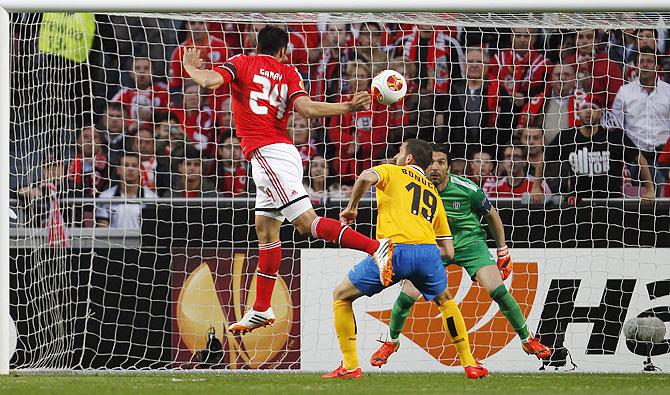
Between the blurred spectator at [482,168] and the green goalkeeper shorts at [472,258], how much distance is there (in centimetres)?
153

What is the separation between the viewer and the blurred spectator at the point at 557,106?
10.4 metres

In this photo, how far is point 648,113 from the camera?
10.4 m

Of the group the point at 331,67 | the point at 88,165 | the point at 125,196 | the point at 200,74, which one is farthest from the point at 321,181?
the point at 200,74

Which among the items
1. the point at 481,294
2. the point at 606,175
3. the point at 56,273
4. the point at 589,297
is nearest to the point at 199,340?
the point at 56,273

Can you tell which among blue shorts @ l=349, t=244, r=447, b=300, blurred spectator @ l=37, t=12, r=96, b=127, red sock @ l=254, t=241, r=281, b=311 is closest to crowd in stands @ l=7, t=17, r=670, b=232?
blurred spectator @ l=37, t=12, r=96, b=127

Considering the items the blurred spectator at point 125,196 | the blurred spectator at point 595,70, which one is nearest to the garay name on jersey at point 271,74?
the blurred spectator at point 125,196

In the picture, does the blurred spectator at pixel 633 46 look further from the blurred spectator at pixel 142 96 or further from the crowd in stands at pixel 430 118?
the blurred spectator at pixel 142 96

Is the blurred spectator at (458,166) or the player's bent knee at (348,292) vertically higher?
the blurred spectator at (458,166)

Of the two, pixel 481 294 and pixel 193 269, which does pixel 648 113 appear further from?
pixel 193 269

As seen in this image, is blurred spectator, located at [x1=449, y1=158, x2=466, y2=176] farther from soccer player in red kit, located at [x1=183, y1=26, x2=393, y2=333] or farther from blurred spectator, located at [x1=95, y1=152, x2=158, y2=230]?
soccer player in red kit, located at [x1=183, y1=26, x2=393, y2=333]

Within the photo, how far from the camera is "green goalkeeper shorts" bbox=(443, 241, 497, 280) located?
29.0 feet

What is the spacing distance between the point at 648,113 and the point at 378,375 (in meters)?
3.74

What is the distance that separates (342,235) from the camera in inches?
285

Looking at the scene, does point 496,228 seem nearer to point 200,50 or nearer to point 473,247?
point 473,247
